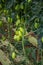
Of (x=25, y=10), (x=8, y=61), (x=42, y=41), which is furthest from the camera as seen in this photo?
(x=8, y=61)

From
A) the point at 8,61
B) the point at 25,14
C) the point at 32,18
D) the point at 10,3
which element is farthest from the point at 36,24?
the point at 8,61

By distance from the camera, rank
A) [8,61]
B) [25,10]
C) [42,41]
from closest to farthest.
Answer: [42,41] < [25,10] < [8,61]

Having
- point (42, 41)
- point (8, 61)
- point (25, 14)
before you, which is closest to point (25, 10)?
point (25, 14)

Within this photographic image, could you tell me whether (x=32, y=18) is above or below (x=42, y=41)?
Answer: above

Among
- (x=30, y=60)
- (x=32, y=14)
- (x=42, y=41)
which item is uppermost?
(x=32, y=14)

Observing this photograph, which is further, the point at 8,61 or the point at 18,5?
the point at 8,61

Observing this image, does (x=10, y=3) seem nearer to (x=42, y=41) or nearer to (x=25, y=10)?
(x=25, y=10)

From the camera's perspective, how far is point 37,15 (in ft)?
5.93

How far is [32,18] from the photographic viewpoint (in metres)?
1.77

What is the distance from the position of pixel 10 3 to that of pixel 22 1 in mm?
142

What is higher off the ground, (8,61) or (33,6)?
(33,6)

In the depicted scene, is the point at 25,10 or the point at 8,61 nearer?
the point at 25,10

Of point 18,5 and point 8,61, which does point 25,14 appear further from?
point 8,61

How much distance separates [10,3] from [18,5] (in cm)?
12
